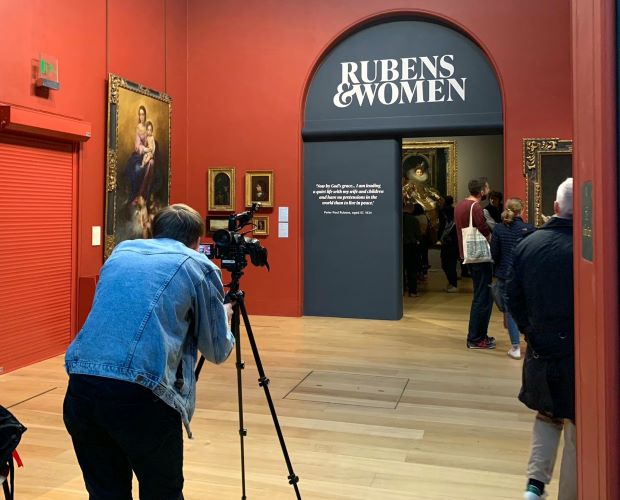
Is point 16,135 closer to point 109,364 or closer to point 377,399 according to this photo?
point 377,399

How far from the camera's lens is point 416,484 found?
3.42m

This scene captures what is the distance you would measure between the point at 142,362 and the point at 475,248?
214 inches

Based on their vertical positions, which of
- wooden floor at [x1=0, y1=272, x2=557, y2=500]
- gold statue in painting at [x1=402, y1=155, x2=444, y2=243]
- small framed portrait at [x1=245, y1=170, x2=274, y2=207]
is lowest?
wooden floor at [x1=0, y1=272, x2=557, y2=500]

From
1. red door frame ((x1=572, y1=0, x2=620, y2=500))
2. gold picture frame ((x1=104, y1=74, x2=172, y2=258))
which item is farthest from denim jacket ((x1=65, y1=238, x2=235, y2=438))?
gold picture frame ((x1=104, y1=74, x2=172, y2=258))

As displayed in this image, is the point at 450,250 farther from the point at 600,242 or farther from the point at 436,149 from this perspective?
the point at 600,242

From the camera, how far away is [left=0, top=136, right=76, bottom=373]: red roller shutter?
595 cm

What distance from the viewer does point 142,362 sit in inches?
74.7

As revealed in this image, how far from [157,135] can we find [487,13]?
5081mm

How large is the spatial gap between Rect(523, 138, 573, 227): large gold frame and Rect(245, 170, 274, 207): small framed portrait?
3.79 m

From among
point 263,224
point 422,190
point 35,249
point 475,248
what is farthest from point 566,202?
point 422,190

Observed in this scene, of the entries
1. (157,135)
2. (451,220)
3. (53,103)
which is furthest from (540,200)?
(53,103)

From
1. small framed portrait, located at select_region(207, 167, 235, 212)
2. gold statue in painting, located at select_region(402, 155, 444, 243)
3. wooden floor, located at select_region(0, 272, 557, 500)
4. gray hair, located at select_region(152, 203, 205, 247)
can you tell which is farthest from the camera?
gold statue in painting, located at select_region(402, 155, 444, 243)

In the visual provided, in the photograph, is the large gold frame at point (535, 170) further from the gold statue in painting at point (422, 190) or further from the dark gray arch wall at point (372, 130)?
the gold statue in painting at point (422, 190)

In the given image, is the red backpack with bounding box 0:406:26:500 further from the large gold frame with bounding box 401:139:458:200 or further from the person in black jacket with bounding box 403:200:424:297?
the large gold frame with bounding box 401:139:458:200
